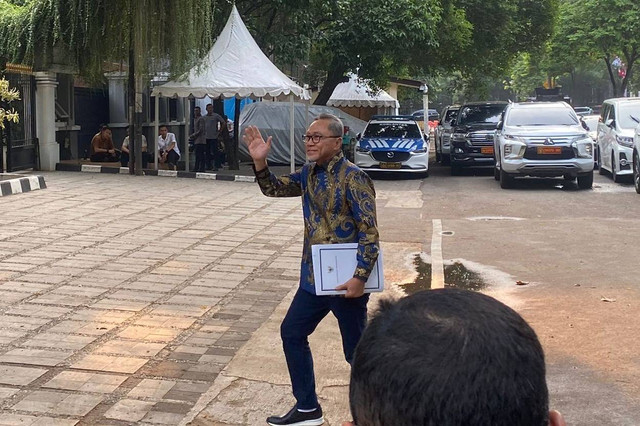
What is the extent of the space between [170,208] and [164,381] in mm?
8325

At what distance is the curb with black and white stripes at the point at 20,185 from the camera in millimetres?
14297

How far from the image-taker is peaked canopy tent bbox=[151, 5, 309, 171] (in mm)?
18234

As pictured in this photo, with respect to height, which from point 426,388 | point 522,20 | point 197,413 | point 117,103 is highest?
point 522,20

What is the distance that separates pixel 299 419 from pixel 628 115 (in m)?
16.1

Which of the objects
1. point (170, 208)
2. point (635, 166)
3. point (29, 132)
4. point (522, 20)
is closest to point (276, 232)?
point (170, 208)

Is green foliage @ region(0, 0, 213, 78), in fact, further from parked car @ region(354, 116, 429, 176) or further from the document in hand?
the document in hand

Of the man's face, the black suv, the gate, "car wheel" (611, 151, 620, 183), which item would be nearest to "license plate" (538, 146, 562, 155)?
"car wheel" (611, 151, 620, 183)

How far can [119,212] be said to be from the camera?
12695mm

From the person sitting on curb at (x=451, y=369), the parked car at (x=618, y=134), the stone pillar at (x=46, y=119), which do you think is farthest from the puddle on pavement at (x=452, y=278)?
the stone pillar at (x=46, y=119)

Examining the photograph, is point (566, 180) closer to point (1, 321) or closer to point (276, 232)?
point (276, 232)

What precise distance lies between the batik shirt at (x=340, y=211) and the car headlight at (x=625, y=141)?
1482 cm

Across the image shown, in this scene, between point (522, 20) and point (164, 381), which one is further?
point (522, 20)

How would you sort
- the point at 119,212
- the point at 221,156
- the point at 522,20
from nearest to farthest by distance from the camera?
the point at 119,212 < the point at 221,156 < the point at 522,20

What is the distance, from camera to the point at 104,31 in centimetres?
1784
